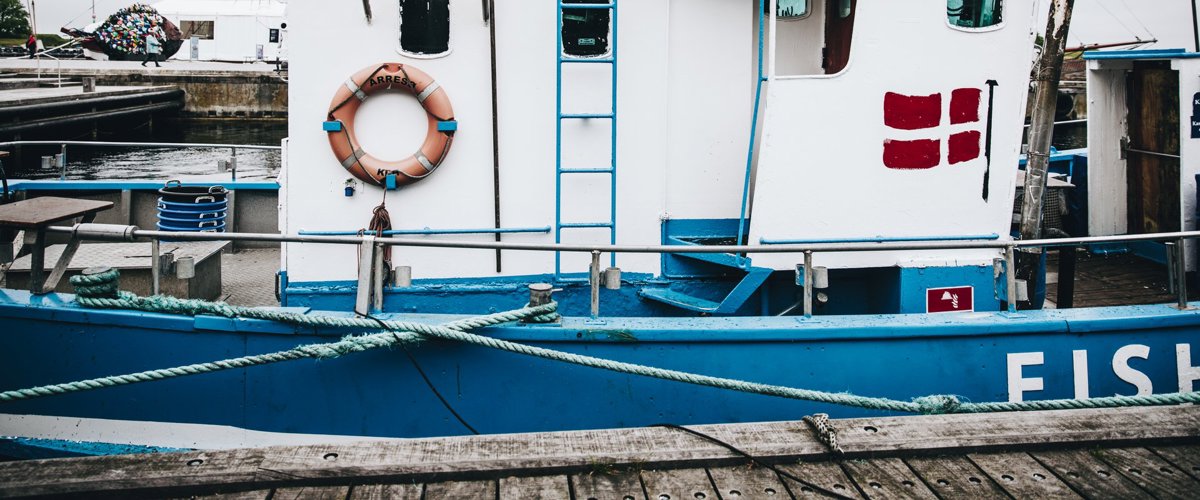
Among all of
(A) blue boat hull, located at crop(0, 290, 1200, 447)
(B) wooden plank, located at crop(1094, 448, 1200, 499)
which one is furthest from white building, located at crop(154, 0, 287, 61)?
(B) wooden plank, located at crop(1094, 448, 1200, 499)

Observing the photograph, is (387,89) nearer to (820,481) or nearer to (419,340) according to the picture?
(419,340)

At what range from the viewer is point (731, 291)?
545 centimetres

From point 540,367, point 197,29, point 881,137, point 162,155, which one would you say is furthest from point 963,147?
point 197,29

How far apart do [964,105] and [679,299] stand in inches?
76.4

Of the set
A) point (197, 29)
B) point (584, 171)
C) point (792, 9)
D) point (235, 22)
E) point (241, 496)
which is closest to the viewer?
point (241, 496)

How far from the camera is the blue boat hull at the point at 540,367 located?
4.68 metres

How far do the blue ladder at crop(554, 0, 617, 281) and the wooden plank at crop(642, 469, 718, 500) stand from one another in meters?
2.46

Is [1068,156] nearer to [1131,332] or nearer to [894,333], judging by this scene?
[1131,332]

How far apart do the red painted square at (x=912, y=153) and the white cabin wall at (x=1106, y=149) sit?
3.72m

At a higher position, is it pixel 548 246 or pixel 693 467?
pixel 548 246

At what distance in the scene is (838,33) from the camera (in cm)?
560

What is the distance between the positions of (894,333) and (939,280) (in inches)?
30.2

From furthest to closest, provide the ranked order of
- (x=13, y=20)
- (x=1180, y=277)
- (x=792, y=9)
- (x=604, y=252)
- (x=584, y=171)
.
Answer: (x=13, y=20) < (x=792, y=9) < (x=584, y=171) < (x=604, y=252) < (x=1180, y=277)

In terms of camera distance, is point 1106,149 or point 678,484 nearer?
point 678,484
